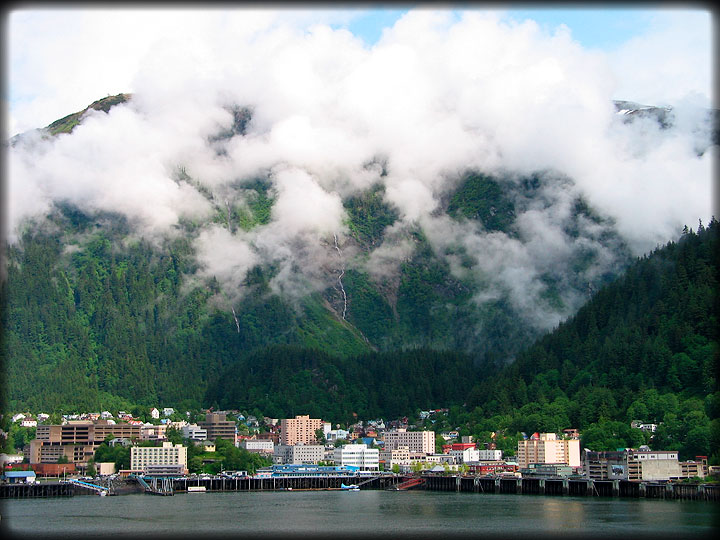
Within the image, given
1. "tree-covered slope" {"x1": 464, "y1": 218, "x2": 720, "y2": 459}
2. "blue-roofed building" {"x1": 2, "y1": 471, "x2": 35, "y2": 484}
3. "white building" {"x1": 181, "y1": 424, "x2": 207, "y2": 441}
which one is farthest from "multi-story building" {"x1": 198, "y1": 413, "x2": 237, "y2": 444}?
"blue-roofed building" {"x1": 2, "y1": 471, "x2": 35, "y2": 484}

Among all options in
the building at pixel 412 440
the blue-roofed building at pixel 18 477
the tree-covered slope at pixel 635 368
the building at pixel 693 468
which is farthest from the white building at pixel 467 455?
the blue-roofed building at pixel 18 477

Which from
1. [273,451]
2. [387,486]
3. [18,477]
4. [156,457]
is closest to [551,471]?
[387,486]

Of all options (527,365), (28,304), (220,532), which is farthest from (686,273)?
(28,304)

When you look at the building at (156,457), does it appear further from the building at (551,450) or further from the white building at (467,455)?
the building at (551,450)

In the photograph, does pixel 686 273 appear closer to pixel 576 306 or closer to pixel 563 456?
pixel 563 456

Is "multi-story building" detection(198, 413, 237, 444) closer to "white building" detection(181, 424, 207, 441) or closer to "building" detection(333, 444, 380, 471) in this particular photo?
"white building" detection(181, 424, 207, 441)

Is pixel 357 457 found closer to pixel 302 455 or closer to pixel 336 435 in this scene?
pixel 302 455
